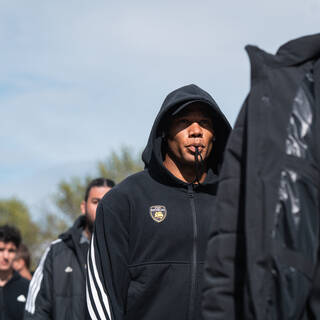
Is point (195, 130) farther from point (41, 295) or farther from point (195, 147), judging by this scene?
point (41, 295)

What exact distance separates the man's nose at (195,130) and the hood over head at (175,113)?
0.13 meters

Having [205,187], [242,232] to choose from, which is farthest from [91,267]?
[242,232]

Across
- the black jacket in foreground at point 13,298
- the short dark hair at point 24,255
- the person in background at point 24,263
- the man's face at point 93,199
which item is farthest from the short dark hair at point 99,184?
the person in background at point 24,263

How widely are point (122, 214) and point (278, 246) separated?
1938mm

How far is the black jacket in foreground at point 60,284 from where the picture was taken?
6492 mm

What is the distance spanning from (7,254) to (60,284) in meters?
2.27

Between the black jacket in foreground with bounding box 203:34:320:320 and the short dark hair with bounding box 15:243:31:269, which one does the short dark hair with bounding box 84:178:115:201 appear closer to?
the short dark hair with bounding box 15:243:31:269

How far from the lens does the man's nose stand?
165 inches

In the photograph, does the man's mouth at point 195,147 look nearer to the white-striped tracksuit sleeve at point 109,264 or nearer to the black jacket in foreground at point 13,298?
the white-striped tracksuit sleeve at point 109,264

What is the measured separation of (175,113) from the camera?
Answer: 14.0 ft

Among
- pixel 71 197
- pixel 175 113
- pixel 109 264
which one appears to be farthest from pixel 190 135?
pixel 71 197

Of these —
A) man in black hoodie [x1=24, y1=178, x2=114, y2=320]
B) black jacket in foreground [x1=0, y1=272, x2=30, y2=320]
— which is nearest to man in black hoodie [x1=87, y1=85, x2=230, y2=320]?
man in black hoodie [x1=24, y1=178, x2=114, y2=320]

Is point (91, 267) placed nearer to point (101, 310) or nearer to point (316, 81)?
point (101, 310)

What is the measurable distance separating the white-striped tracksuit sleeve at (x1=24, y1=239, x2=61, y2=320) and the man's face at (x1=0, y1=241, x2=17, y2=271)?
1859 mm
